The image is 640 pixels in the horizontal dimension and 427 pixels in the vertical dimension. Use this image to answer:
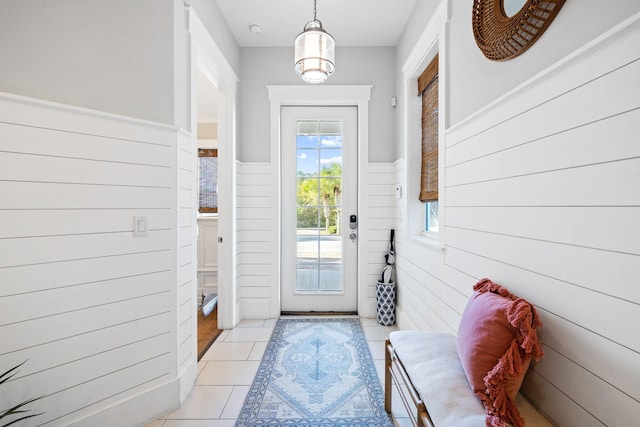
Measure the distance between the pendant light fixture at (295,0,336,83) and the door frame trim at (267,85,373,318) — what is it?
1.13 meters

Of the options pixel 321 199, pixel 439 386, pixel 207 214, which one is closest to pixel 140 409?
pixel 439 386

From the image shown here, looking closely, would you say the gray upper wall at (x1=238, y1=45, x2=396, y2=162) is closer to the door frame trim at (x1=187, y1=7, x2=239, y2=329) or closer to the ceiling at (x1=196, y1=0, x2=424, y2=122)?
the ceiling at (x1=196, y1=0, x2=424, y2=122)

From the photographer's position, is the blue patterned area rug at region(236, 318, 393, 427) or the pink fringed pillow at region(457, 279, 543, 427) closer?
the pink fringed pillow at region(457, 279, 543, 427)

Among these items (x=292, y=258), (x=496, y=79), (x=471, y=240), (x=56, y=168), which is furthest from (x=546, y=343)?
(x=292, y=258)

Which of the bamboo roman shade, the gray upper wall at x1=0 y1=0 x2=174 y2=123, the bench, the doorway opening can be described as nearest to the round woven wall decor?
the bamboo roman shade

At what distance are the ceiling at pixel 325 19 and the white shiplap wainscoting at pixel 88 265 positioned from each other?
4.81 feet

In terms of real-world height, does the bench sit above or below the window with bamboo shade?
below

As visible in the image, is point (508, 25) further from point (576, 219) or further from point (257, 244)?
point (257, 244)

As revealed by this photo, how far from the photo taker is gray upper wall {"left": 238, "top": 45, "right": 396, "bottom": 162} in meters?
3.07

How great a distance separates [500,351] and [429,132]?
1.77 meters

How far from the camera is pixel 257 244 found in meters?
3.10

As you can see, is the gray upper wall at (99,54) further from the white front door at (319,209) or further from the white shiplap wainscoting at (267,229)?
the white front door at (319,209)

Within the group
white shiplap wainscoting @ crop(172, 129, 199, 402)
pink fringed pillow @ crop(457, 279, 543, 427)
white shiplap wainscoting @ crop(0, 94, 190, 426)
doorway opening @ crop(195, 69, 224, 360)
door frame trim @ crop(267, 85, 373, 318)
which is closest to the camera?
pink fringed pillow @ crop(457, 279, 543, 427)

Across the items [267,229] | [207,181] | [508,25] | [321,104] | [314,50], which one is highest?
[321,104]
